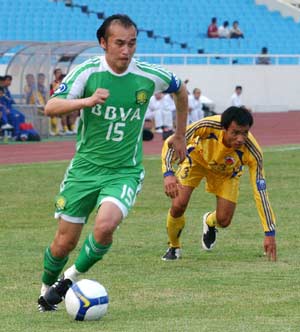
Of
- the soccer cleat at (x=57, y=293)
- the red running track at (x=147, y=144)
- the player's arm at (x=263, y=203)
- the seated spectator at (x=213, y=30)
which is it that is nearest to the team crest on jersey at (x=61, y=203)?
the soccer cleat at (x=57, y=293)

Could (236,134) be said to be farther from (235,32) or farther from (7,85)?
(235,32)

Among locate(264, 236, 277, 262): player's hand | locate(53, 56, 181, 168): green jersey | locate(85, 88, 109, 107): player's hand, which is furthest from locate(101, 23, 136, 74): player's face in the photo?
locate(264, 236, 277, 262): player's hand

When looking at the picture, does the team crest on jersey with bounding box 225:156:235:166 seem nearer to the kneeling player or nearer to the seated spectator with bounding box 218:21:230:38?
the kneeling player

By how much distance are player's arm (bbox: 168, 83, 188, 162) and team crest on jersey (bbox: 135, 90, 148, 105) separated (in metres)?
0.52

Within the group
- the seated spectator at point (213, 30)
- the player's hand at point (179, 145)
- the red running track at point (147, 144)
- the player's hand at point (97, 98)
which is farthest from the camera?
the seated spectator at point (213, 30)

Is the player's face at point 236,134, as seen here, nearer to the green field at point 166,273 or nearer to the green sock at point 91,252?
the green field at point 166,273

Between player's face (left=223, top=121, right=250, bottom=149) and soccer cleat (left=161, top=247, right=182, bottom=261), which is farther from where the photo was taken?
soccer cleat (left=161, top=247, right=182, bottom=261)

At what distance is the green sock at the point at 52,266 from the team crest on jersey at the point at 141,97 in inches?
52.3

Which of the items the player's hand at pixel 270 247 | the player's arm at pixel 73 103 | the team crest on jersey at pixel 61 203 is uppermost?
the player's arm at pixel 73 103

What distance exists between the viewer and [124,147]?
8.63 metres

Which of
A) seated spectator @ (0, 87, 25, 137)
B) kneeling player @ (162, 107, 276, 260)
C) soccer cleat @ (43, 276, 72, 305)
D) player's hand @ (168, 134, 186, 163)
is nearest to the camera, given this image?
soccer cleat @ (43, 276, 72, 305)

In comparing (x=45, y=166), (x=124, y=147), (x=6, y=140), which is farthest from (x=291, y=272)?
(x=6, y=140)

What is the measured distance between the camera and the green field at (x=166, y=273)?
26.8 feet

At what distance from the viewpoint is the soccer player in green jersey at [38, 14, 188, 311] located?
840cm
